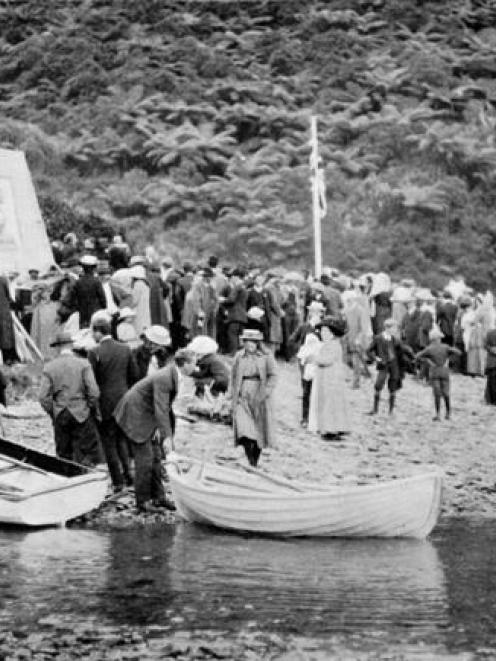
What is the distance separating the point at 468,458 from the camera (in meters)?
22.9

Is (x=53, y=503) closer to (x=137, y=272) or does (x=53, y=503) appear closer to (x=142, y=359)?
(x=142, y=359)

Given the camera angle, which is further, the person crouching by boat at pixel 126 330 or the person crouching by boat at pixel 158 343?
the person crouching by boat at pixel 126 330

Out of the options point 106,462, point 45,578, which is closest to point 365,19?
point 106,462

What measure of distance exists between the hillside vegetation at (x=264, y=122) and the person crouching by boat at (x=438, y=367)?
12.0 metres

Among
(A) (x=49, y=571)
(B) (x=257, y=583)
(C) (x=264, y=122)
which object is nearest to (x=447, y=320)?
(B) (x=257, y=583)

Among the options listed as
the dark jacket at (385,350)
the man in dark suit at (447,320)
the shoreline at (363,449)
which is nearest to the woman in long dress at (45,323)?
the shoreline at (363,449)

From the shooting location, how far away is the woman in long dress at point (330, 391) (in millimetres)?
22703

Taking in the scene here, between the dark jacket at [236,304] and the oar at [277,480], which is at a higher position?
the oar at [277,480]

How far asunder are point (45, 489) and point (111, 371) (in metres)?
2.06

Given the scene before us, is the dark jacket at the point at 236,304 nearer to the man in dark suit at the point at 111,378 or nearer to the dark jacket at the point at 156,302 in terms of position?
the dark jacket at the point at 156,302

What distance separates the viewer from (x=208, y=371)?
22.9m

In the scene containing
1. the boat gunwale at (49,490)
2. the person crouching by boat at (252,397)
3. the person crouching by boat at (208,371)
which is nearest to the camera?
the boat gunwale at (49,490)

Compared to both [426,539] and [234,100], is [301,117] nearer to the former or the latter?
[234,100]

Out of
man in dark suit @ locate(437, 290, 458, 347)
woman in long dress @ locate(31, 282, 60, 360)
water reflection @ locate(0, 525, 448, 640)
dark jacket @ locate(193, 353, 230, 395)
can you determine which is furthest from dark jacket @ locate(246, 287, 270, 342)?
water reflection @ locate(0, 525, 448, 640)
